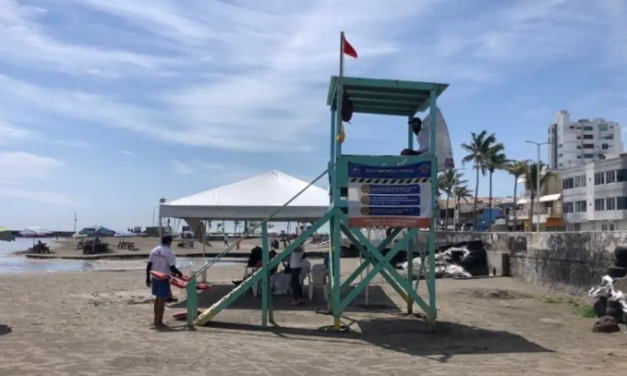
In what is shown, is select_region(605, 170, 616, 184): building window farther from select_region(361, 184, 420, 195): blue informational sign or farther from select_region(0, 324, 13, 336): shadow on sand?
select_region(0, 324, 13, 336): shadow on sand

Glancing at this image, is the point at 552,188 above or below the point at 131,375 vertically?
above

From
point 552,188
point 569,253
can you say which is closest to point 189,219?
point 569,253

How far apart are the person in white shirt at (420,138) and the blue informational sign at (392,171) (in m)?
0.47

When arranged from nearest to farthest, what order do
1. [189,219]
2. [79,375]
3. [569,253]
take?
[79,375], [569,253], [189,219]

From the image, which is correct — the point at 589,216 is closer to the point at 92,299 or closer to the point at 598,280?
the point at 598,280

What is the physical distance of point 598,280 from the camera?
46.5ft

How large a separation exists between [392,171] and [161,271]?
4.49 metres

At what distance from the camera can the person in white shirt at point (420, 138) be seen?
12094 millimetres

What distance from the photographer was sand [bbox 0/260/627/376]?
26.6 feet

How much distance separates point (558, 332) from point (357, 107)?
5.78m

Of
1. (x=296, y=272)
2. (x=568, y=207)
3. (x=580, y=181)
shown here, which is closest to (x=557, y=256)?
(x=296, y=272)

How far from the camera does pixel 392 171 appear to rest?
37.9 feet

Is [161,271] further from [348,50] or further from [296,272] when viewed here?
[348,50]

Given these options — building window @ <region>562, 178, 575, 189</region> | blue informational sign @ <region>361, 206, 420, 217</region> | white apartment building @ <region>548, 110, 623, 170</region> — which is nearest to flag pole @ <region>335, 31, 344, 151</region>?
blue informational sign @ <region>361, 206, 420, 217</region>
